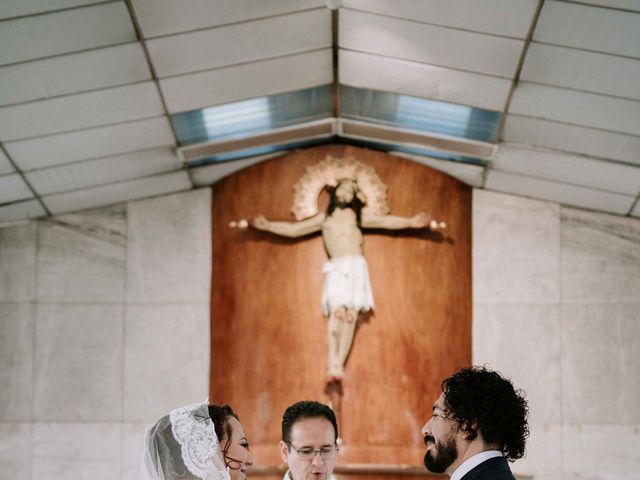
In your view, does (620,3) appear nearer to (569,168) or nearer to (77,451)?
(569,168)

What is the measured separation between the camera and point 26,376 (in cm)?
748

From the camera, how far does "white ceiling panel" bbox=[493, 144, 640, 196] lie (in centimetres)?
677

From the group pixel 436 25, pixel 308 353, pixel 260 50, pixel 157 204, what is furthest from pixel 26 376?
pixel 436 25

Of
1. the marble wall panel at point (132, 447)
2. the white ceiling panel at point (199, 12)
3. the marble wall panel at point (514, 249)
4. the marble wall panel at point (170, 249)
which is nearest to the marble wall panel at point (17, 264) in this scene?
the marble wall panel at point (170, 249)

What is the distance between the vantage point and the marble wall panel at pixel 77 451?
7.36 meters

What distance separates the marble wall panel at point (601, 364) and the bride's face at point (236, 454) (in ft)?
14.1

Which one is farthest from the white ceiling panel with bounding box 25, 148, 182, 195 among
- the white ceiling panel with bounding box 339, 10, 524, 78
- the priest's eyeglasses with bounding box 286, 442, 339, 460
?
the priest's eyeglasses with bounding box 286, 442, 339, 460

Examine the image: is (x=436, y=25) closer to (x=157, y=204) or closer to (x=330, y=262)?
(x=330, y=262)

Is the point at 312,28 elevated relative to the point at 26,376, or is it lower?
elevated

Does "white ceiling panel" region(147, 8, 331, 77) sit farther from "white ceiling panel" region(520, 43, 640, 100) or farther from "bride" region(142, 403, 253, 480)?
"bride" region(142, 403, 253, 480)

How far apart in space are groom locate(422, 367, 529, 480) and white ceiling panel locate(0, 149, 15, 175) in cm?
411

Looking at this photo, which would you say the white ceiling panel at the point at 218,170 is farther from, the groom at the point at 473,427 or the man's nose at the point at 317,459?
the groom at the point at 473,427

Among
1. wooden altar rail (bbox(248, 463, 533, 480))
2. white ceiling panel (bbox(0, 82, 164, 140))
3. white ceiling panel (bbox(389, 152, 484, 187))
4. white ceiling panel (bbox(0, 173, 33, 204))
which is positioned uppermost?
white ceiling panel (bbox(0, 82, 164, 140))

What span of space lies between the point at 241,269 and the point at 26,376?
181 cm
